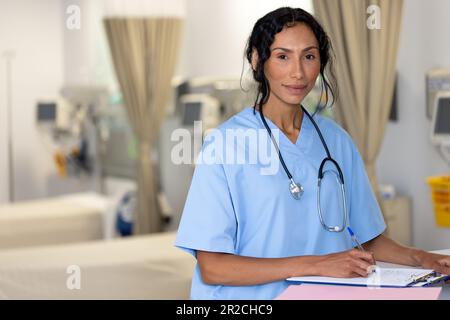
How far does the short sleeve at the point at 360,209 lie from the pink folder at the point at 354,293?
38cm

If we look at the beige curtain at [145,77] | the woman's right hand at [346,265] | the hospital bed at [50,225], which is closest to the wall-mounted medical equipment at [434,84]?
the woman's right hand at [346,265]

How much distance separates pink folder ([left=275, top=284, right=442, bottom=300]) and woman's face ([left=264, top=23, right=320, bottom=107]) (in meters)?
0.46

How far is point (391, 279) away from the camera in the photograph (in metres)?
1.62

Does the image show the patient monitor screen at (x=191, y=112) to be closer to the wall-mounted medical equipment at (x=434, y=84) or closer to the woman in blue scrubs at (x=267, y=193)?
the wall-mounted medical equipment at (x=434, y=84)

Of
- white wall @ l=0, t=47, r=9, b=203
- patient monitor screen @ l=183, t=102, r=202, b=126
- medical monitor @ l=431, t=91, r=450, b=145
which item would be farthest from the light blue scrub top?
white wall @ l=0, t=47, r=9, b=203

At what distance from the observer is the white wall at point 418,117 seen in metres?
3.21

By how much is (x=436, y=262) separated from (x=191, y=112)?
3059mm

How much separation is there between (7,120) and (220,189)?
5.20 metres

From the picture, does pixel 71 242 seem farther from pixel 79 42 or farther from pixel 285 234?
pixel 285 234

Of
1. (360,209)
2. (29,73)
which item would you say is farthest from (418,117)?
(29,73)

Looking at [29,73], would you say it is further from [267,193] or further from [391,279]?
[391,279]
